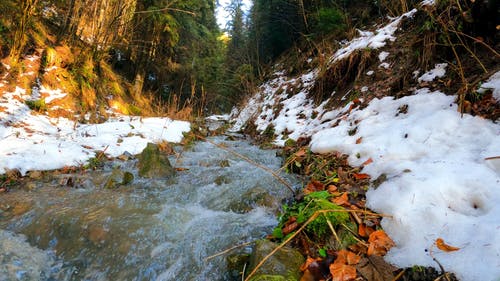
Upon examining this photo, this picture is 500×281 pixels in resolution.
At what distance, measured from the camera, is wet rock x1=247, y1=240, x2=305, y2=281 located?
1.41 meters

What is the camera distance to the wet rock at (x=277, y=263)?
1.41 m

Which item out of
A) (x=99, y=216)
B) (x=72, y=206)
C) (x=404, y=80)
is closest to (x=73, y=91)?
(x=72, y=206)

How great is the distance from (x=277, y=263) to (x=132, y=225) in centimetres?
147

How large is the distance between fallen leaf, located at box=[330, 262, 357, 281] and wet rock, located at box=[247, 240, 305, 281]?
0.19 m

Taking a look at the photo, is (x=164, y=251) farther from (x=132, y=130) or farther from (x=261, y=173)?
(x=132, y=130)

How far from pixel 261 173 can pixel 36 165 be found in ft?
10.2

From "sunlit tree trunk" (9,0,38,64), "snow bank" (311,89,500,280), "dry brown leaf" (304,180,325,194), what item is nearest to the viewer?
"snow bank" (311,89,500,280)

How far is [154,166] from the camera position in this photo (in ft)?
12.6

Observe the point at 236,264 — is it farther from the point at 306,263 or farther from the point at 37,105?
the point at 37,105

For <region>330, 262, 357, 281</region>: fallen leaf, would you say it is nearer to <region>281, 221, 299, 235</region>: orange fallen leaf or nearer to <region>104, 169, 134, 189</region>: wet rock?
<region>281, 221, 299, 235</region>: orange fallen leaf

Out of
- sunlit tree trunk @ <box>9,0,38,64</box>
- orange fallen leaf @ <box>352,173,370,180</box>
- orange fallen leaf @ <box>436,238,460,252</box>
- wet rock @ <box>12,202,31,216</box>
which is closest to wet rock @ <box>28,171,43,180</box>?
wet rock @ <box>12,202,31,216</box>

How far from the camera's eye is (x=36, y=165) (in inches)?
140

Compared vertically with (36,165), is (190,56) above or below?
above

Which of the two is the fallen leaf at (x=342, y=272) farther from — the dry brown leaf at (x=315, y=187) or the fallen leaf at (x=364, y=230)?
the dry brown leaf at (x=315, y=187)
